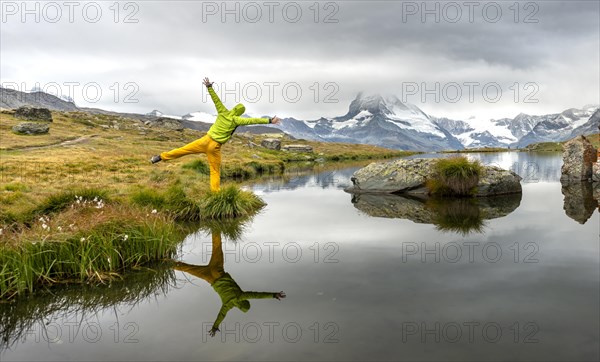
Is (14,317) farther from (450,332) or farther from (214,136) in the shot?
(214,136)

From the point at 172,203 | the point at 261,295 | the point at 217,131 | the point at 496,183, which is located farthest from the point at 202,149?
the point at 496,183

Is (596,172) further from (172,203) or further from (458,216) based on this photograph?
(172,203)

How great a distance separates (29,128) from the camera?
268ft

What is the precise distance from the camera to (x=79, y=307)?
9.12m

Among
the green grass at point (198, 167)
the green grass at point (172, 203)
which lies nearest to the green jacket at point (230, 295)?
the green grass at point (172, 203)

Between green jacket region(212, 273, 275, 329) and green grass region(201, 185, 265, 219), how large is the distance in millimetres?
9402

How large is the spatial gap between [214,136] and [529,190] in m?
21.7

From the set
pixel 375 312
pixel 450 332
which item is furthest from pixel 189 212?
pixel 450 332

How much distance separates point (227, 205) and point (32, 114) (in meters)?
113

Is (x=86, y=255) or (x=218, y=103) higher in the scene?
(x=218, y=103)

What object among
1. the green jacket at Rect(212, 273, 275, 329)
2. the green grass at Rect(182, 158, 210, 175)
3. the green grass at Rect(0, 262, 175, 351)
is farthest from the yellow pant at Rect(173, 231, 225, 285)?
the green grass at Rect(182, 158, 210, 175)

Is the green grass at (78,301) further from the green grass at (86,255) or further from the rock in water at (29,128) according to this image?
the rock in water at (29,128)

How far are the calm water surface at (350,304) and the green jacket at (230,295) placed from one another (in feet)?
0.37

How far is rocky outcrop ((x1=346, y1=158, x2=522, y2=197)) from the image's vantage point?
26203 millimetres
